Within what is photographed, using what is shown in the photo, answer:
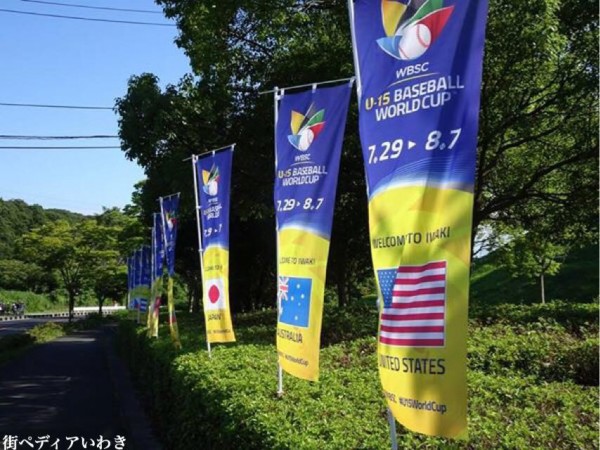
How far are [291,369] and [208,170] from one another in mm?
3983

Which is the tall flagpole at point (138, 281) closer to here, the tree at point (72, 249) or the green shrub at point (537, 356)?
the green shrub at point (537, 356)

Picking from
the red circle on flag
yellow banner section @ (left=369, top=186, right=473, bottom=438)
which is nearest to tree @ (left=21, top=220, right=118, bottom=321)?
the red circle on flag

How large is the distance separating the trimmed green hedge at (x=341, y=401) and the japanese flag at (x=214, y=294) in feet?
2.12

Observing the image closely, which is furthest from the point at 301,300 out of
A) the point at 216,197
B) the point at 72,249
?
the point at 72,249

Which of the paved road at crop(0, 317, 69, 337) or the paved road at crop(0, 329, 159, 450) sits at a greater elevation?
the paved road at crop(0, 329, 159, 450)

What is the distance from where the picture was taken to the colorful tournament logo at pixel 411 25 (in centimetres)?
340

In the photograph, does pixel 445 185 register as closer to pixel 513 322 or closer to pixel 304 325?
pixel 304 325

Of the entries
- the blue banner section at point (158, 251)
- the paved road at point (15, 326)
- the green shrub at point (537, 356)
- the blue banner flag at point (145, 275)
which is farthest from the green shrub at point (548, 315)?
the paved road at point (15, 326)

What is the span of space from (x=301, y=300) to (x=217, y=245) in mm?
3151

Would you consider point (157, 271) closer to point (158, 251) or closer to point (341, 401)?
point (158, 251)

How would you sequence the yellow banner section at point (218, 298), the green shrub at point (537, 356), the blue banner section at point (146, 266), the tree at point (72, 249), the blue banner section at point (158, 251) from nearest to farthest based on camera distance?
the green shrub at point (537, 356), the yellow banner section at point (218, 298), the blue banner section at point (158, 251), the blue banner section at point (146, 266), the tree at point (72, 249)

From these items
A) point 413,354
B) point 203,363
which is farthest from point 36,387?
point 413,354

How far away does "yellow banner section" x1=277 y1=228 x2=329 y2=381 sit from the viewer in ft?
18.0

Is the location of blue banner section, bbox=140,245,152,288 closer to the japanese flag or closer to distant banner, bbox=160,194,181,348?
distant banner, bbox=160,194,181,348
